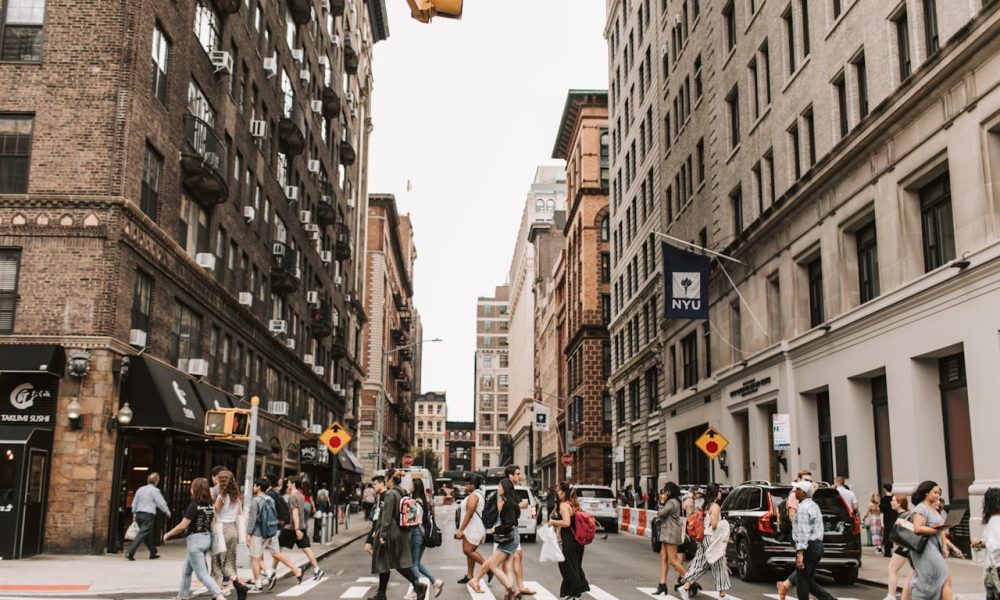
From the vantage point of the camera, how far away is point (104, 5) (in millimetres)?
23594

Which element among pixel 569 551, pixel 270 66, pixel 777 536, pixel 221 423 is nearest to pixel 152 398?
pixel 221 423

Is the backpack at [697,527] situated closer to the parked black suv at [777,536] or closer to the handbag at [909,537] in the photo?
the parked black suv at [777,536]

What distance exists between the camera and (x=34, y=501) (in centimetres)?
2108

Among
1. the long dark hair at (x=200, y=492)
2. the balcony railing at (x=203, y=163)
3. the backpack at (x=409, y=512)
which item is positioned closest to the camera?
the long dark hair at (x=200, y=492)

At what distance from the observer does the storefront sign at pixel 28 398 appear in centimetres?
2172

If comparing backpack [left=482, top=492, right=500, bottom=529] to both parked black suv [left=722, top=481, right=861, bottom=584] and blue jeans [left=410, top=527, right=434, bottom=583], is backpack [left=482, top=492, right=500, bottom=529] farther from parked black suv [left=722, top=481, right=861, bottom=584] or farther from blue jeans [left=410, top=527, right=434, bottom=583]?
parked black suv [left=722, top=481, right=861, bottom=584]

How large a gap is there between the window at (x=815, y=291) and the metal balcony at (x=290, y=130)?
2268 cm

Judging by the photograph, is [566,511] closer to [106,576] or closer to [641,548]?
[106,576]

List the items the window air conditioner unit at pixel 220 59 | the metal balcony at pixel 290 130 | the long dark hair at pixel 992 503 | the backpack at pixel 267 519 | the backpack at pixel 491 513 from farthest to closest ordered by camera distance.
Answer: the metal balcony at pixel 290 130, the window air conditioner unit at pixel 220 59, the backpack at pixel 267 519, the backpack at pixel 491 513, the long dark hair at pixel 992 503

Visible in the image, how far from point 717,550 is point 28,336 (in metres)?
16.0

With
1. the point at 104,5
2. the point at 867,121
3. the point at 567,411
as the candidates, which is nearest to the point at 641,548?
the point at 867,121

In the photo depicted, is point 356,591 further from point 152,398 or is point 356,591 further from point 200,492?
point 152,398

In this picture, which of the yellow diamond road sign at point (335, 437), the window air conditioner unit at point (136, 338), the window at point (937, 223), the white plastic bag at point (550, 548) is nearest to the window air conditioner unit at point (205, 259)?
the window air conditioner unit at point (136, 338)

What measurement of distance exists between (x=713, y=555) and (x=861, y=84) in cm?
1629
